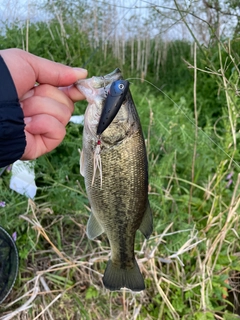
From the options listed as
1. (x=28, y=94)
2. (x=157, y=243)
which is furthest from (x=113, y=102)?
(x=157, y=243)

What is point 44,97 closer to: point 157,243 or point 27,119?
point 27,119

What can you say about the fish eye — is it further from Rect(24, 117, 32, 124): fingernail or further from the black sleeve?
Rect(24, 117, 32, 124): fingernail

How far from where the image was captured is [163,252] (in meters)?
2.22

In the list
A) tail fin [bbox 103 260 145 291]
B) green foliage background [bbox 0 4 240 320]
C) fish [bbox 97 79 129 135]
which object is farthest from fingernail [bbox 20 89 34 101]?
tail fin [bbox 103 260 145 291]

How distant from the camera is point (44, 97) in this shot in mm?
1433

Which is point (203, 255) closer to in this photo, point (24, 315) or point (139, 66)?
point (24, 315)

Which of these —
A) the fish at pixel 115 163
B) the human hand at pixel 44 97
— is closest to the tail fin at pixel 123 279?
the fish at pixel 115 163

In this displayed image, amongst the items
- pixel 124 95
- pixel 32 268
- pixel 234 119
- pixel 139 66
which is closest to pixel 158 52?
pixel 139 66

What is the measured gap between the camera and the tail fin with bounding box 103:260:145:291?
1.59 m

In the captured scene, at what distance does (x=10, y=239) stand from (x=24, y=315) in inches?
18.2

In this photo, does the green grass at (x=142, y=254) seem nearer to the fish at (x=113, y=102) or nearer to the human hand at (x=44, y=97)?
the human hand at (x=44, y=97)

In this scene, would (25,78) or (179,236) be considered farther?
(179,236)

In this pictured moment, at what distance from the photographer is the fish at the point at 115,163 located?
1.25 metres

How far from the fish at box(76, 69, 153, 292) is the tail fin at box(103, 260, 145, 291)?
263 mm
